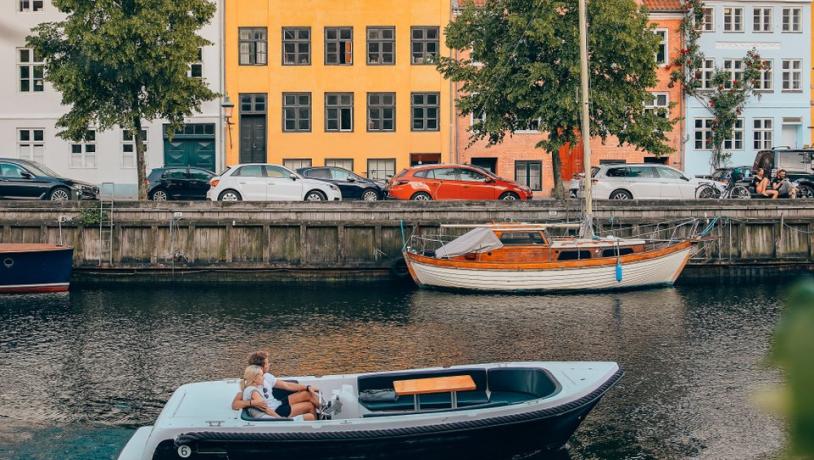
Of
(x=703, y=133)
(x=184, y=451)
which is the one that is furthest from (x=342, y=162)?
(x=184, y=451)

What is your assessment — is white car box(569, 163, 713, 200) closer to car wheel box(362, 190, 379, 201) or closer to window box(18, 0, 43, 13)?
car wheel box(362, 190, 379, 201)

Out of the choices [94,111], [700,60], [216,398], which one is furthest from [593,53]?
[216,398]

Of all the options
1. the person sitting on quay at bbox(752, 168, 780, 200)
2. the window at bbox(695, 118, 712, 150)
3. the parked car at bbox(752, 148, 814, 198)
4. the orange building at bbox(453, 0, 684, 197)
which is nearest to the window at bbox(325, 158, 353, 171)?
the orange building at bbox(453, 0, 684, 197)

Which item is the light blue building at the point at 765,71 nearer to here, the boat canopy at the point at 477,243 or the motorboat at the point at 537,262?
the motorboat at the point at 537,262

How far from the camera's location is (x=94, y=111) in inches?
1550

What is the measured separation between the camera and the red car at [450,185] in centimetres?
3834

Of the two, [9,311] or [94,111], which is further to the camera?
[94,111]

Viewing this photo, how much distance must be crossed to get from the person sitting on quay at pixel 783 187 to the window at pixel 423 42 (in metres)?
19.8

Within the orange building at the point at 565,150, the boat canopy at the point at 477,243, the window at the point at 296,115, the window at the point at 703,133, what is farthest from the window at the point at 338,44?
the boat canopy at the point at 477,243

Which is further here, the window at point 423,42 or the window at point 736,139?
the window at point 736,139

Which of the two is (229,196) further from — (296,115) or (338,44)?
(338,44)

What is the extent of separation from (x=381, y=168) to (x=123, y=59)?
1732 cm

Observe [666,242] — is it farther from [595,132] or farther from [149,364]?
[149,364]

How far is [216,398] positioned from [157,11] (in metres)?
28.2
